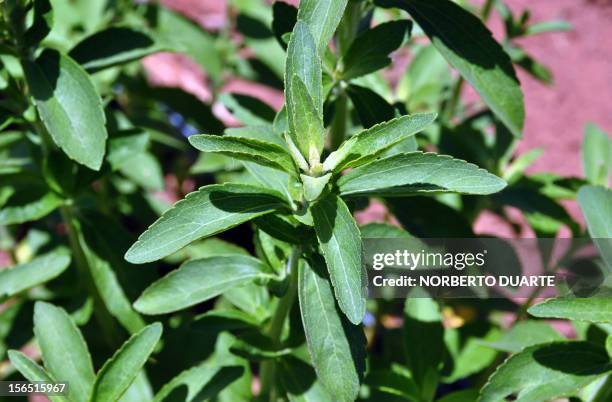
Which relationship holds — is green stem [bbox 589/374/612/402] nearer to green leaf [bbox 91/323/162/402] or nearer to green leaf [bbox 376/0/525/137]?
green leaf [bbox 376/0/525/137]

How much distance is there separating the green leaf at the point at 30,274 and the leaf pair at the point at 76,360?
8.9 inches

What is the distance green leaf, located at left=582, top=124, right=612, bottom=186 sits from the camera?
82.4 inches

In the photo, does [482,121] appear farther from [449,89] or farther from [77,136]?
[77,136]

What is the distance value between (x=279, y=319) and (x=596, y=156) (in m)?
1.14

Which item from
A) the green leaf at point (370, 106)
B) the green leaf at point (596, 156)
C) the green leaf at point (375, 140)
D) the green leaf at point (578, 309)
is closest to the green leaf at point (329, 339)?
the green leaf at point (375, 140)

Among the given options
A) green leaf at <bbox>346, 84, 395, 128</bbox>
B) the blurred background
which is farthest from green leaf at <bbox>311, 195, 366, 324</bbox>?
the blurred background

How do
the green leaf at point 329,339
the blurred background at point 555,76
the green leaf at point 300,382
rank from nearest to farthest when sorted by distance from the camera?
the green leaf at point 329,339, the green leaf at point 300,382, the blurred background at point 555,76

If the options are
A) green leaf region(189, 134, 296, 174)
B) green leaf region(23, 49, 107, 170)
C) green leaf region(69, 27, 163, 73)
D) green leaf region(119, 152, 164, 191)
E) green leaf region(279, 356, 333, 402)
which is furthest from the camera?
green leaf region(119, 152, 164, 191)

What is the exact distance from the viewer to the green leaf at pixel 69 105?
1531 mm

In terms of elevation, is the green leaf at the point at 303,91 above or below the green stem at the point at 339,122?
above

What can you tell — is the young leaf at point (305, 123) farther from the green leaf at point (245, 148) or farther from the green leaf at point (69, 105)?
the green leaf at point (69, 105)

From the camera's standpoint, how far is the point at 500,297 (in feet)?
7.68

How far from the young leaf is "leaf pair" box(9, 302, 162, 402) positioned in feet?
1.61

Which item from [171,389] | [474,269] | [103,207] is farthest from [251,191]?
[103,207]
